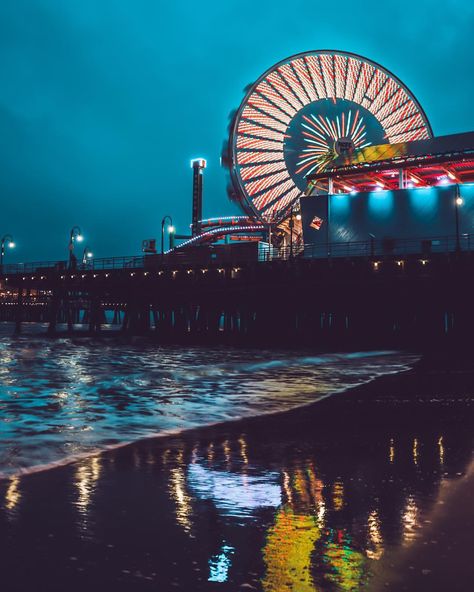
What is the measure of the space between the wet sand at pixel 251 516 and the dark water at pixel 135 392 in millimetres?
1144

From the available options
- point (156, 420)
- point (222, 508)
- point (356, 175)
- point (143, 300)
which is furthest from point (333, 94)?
point (222, 508)

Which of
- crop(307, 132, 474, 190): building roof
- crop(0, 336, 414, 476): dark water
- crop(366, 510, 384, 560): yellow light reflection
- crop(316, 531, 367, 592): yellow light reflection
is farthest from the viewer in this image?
crop(307, 132, 474, 190): building roof

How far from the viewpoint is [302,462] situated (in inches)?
283

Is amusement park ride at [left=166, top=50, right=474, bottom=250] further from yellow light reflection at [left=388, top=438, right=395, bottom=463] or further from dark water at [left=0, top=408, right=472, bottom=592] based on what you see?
dark water at [left=0, top=408, right=472, bottom=592]

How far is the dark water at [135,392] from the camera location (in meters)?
9.06

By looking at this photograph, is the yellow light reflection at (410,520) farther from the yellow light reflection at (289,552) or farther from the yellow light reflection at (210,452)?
the yellow light reflection at (210,452)

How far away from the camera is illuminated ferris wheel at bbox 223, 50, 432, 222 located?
206 ft

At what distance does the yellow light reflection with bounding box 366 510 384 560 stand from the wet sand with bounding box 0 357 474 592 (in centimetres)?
1

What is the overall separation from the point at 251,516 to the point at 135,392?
1063 cm

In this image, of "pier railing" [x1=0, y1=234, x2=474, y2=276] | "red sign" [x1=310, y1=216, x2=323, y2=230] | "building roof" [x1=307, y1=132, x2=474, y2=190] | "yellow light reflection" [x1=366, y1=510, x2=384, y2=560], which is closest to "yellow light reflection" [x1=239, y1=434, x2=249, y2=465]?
"yellow light reflection" [x1=366, y1=510, x2=384, y2=560]

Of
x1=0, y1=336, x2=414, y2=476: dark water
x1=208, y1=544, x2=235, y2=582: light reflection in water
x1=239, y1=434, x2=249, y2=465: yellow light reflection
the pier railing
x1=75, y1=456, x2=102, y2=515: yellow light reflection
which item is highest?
the pier railing

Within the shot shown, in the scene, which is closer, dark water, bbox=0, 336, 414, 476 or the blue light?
dark water, bbox=0, 336, 414, 476

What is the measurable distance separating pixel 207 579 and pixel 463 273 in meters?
32.1

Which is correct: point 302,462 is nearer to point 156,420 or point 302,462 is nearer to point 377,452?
Result: point 377,452
